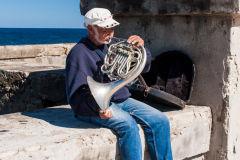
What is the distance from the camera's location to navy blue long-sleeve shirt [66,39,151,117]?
8.01 ft

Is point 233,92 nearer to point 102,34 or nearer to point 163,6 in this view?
point 163,6

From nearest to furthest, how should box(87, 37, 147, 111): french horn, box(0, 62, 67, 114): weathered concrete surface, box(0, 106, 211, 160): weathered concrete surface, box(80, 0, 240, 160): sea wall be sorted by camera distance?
1. box(0, 106, 211, 160): weathered concrete surface
2. box(87, 37, 147, 111): french horn
3. box(80, 0, 240, 160): sea wall
4. box(0, 62, 67, 114): weathered concrete surface

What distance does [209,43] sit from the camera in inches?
123

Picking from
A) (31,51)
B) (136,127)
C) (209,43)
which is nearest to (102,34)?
(136,127)

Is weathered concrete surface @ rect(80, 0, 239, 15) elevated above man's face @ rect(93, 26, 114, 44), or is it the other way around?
weathered concrete surface @ rect(80, 0, 239, 15)

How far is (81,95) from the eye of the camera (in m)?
2.46

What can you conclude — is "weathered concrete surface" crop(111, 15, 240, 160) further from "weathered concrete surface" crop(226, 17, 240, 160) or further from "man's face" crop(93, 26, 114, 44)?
"man's face" crop(93, 26, 114, 44)

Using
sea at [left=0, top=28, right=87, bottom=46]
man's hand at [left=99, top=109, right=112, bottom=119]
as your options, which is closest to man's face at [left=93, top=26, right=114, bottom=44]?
man's hand at [left=99, top=109, right=112, bottom=119]

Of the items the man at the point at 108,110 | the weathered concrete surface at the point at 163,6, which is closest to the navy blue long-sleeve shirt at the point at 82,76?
the man at the point at 108,110

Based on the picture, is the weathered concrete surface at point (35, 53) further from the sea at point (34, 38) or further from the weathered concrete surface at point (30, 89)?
the sea at point (34, 38)

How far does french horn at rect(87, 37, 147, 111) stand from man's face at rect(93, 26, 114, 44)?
14cm

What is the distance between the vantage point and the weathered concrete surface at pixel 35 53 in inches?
278

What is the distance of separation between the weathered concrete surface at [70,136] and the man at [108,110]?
84 mm

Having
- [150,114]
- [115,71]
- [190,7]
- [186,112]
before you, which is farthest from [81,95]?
[190,7]
